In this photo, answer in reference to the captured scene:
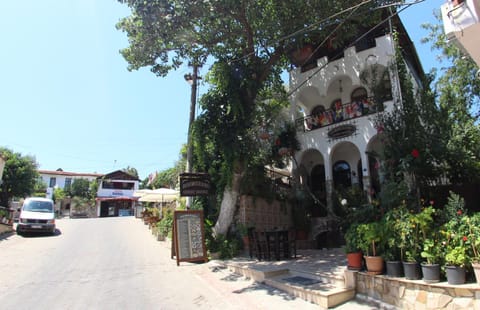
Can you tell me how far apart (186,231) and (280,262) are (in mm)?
2952

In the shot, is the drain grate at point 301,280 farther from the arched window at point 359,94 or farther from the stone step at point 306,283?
the arched window at point 359,94

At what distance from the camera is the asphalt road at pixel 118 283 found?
5262mm

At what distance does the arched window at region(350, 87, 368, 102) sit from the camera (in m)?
13.2

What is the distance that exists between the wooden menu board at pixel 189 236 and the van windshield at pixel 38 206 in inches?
365

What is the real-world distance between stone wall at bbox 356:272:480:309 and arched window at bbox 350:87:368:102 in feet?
32.4

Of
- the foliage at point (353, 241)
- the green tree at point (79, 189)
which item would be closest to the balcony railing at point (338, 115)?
the foliage at point (353, 241)

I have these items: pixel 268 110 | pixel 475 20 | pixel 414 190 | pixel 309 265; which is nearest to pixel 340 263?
pixel 309 265

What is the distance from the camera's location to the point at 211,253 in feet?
30.3

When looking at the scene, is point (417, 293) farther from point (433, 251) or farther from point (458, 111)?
point (458, 111)

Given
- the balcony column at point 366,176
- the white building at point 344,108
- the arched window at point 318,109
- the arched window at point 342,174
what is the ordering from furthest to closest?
the arched window at point 318,109 < the arched window at point 342,174 < the white building at point 344,108 < the balcony column at point 366,176

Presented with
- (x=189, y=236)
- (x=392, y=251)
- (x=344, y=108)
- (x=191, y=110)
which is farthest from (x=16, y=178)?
(x=392, y=251)

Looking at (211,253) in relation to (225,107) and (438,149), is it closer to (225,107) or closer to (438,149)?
(225,107)

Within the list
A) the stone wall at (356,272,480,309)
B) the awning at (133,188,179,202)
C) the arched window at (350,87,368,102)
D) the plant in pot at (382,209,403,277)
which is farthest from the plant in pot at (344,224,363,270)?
the awning at (133,188,179,202)

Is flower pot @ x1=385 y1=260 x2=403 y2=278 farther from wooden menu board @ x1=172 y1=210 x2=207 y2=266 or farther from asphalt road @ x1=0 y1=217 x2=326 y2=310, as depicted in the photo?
wooden menu board @ x1=172 y1=210 x2=207 y2=266
